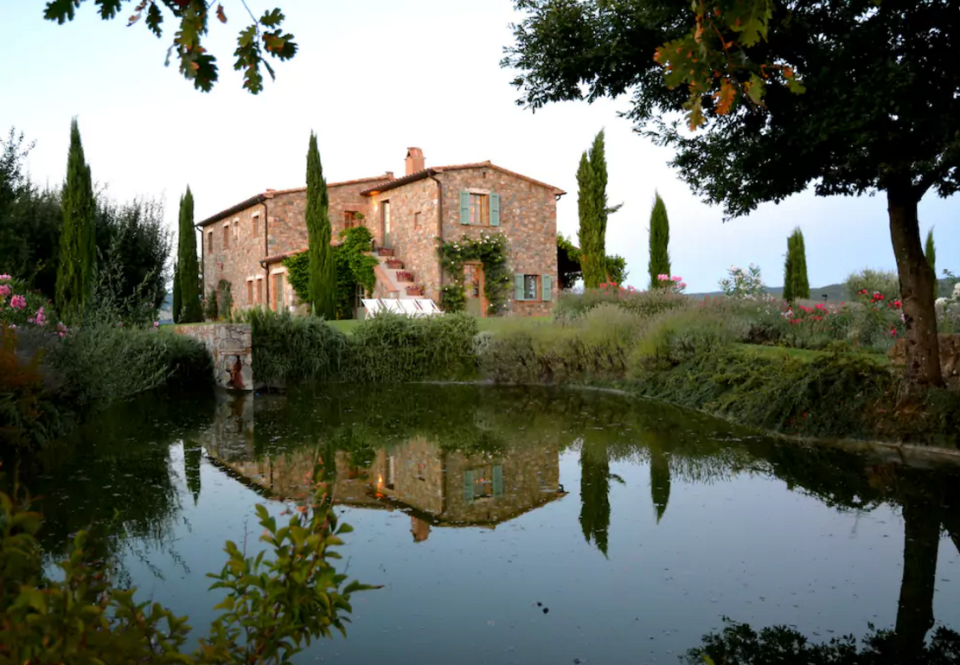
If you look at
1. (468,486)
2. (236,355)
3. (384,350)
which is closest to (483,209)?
(384,350)

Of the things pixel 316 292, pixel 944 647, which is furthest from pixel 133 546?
pixel 316 292

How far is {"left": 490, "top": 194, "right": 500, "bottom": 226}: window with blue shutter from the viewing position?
23.8m

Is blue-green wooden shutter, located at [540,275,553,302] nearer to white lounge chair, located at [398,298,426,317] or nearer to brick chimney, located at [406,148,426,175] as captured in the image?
white lounge chair, located at [398,298,426,317]

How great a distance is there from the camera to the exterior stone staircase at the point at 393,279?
23.2 m

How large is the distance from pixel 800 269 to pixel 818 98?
21442mm

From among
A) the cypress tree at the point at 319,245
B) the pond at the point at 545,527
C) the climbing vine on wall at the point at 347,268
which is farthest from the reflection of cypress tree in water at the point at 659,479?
the climbing vine on wall at the point at 347,268

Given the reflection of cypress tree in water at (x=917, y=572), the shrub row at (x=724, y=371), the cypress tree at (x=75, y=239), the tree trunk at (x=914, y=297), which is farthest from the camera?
the cypress tree at (x=75, y=239)

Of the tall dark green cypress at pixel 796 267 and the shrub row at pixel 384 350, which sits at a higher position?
the tall dark green cypress at pixel 796 267

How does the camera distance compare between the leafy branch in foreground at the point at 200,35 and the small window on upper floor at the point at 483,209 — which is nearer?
the leafy branch in foreground at the point at 200,35

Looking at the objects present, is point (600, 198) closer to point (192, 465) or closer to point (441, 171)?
point (441, 171)

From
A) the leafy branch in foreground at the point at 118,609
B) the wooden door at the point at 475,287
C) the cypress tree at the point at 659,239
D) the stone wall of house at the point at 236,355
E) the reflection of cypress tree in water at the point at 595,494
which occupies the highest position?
the cypress tree at the point at 659,239

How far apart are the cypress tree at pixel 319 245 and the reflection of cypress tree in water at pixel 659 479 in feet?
53.6

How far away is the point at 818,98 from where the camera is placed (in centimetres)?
629

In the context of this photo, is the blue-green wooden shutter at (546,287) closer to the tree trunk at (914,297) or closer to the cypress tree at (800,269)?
the cypress tree at (800,269)
